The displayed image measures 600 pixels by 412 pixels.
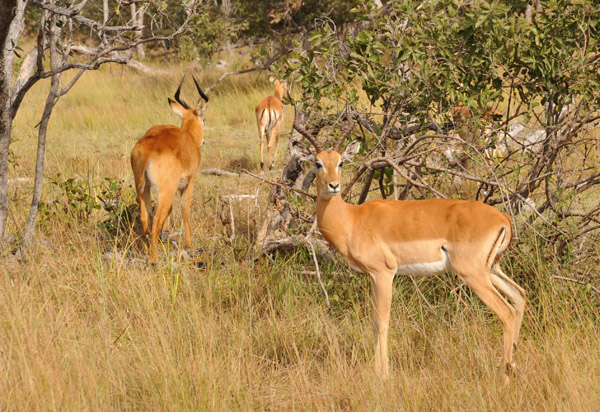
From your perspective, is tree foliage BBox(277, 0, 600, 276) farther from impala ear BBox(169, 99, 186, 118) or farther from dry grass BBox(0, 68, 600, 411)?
impala ear BBox(169, 99, 186, 118)

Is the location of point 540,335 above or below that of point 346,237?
below

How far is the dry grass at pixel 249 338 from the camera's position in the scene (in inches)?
105

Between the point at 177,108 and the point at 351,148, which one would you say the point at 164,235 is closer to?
the point at 177,108

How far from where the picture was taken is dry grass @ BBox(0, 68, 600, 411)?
8.76 feet

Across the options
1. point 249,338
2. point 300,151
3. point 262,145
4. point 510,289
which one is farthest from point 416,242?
point 262,145

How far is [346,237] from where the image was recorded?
347cm

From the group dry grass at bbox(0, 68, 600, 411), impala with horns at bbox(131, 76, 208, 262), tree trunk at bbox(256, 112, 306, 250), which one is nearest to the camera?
dry grass at bbox(0, 68, 600, 411)

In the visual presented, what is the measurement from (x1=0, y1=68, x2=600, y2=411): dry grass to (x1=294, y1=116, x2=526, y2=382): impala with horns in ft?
0.53

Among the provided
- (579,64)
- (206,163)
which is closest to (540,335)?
(579,64)

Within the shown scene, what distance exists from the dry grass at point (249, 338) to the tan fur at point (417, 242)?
0.17 m

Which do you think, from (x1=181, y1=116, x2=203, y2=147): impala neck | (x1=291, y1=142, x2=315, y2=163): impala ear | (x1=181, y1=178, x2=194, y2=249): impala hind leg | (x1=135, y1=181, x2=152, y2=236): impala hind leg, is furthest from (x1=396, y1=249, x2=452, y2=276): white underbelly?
(x1=181, y1=116, x2=203, y2=147): impala neck

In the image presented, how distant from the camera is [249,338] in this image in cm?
337

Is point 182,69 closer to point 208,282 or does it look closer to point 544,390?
point 208,282

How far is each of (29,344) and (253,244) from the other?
2.10 meters
